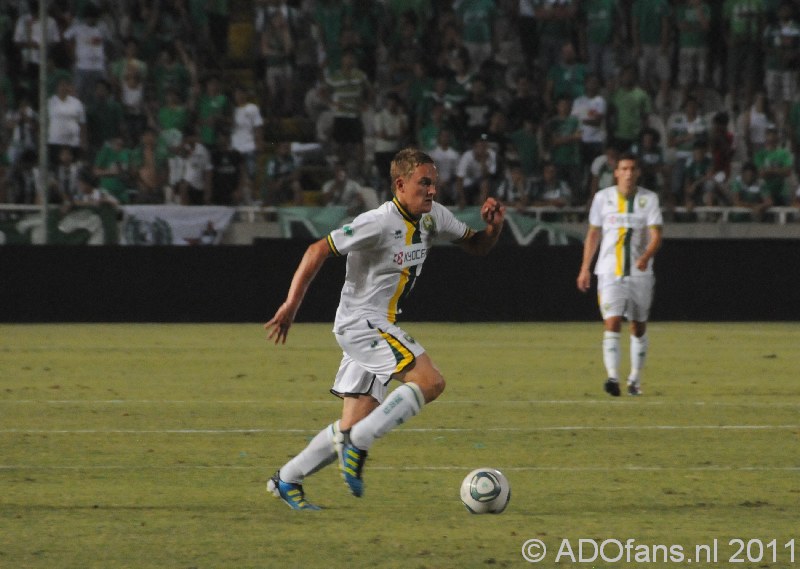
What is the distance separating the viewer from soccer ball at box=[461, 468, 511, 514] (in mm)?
7738

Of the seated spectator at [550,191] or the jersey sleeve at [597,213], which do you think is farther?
the seated spectator at [550,191]

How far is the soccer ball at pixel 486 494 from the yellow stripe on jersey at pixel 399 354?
659 millimetres

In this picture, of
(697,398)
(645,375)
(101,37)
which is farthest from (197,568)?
(101,37)

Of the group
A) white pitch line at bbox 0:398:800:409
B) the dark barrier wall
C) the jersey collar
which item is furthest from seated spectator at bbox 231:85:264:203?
the jersey collar

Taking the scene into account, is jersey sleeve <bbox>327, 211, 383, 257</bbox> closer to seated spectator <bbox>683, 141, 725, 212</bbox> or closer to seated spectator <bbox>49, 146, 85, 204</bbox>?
seated spectator <bbox>49, 146, 85, 204</bbox>

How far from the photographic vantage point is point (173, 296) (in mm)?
21406

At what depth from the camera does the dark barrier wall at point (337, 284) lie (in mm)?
21109

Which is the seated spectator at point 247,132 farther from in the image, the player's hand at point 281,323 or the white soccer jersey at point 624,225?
the player's hand at point 281,323

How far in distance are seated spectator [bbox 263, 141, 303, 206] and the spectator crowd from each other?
0.11 ft

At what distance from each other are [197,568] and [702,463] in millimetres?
4063

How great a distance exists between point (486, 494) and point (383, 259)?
1.29m

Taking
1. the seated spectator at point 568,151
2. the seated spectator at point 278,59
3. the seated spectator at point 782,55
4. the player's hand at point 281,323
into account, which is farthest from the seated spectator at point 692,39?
the player's hand at point 281,323

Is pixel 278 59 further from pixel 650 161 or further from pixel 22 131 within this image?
pixel 650 161

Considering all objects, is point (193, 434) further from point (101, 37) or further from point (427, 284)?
point (101, 37)
